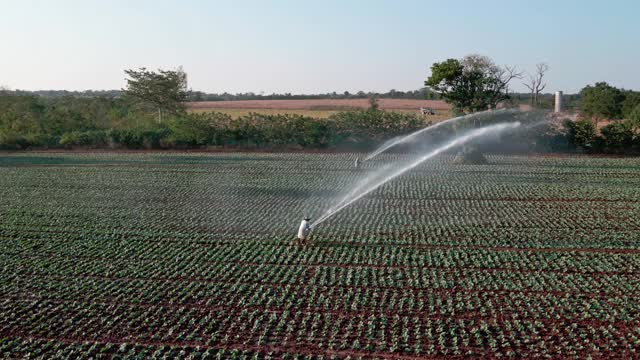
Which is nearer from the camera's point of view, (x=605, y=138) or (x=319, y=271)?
(x=319, y=271)

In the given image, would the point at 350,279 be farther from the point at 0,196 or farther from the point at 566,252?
the point at 0,196

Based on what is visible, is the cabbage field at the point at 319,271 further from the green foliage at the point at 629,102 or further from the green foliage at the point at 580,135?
the green foliage at the point at 629,102

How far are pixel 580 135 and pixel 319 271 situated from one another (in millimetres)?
33738

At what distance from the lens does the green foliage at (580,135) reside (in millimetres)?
42688

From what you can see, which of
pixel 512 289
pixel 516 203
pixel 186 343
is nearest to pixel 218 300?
pixel 186 343

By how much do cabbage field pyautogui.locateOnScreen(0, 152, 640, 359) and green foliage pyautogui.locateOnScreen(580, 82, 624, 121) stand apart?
37.6 metres

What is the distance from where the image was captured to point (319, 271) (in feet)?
48.9

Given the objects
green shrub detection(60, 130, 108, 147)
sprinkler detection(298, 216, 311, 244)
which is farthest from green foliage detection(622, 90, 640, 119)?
sprinkler detection(298, 216, 311, 244)

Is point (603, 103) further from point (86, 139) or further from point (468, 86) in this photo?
point (86, 139)

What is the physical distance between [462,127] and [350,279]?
1224 inches

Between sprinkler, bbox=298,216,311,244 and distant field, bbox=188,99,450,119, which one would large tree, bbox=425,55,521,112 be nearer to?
distant field, bbox=188,99,450,119

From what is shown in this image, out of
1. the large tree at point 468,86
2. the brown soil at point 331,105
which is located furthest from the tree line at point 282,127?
the brown soil at point 331,105

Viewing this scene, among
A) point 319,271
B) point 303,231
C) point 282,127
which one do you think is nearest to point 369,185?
point 303,231

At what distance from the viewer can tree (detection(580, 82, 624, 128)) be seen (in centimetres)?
6183
